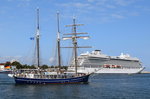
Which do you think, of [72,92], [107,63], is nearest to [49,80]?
[72,92]

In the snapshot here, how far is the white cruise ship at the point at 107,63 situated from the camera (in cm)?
14975

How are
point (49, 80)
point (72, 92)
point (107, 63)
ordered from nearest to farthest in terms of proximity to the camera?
point (72, 92), point (49, 80), point (107, 63)

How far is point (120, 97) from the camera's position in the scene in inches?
1889

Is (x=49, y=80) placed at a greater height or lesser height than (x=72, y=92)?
greater

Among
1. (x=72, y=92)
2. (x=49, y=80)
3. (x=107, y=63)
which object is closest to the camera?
(x=72, y=92)

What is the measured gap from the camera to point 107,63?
164 meters

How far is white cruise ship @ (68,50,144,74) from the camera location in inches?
5896

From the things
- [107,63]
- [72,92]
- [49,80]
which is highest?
[107,63]

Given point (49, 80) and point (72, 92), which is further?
point (49, 80)

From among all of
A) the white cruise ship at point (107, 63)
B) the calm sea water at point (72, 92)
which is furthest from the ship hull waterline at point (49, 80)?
the white cruise ship at point (107, 63)

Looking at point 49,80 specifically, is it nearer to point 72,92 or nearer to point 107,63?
point 72,92

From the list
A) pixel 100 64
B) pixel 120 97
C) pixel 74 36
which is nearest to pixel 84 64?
pixel 100 64

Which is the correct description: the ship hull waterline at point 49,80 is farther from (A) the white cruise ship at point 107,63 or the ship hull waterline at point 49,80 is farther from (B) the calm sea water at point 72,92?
(A) the white cruise ship at point 107,63

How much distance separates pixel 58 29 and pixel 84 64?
7016 cm
